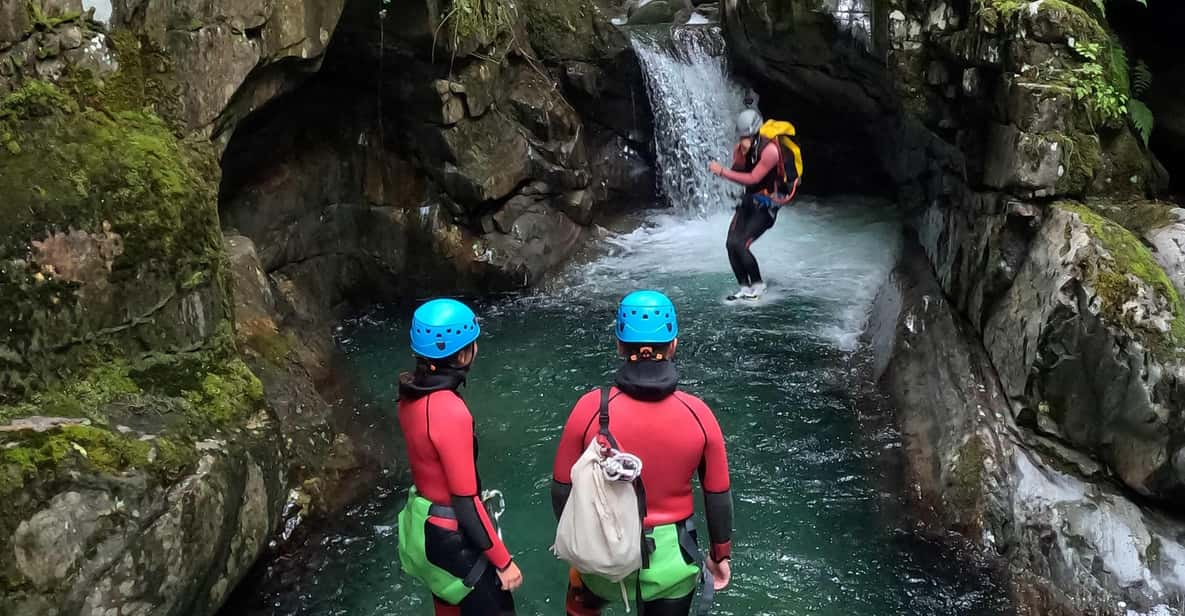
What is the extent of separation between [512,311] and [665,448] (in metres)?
6.42

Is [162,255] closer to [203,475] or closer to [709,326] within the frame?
[203,475]

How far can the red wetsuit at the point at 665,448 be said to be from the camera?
3273 millimetres

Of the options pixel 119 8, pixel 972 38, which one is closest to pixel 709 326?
pixel 972 38

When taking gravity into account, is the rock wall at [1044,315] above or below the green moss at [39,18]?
below

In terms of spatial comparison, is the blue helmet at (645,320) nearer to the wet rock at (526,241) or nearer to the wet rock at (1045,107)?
the wet rock at (1045,107)

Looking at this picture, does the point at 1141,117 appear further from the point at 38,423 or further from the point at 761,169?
the point at 38,423

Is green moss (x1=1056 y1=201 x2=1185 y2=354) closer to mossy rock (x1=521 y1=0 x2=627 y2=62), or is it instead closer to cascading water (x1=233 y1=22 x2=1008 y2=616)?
cascading water (x1=233 y1=22 x2=1008 y2=616)

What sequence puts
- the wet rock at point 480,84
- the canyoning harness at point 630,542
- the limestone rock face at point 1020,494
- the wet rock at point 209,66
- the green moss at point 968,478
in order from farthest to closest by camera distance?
the wet rock at point 480,84
the green moss at point 968,478
the wet rock at point 209,66
the limestone rock face at point 1020,494
the canyoning harness at point 630,542

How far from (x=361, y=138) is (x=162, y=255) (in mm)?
5593

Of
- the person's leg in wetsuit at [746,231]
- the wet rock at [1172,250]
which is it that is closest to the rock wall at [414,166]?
the person's leg in wetsuit at [746,231]

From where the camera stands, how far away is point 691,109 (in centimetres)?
1201

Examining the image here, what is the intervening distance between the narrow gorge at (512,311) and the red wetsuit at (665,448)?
1.77 metres

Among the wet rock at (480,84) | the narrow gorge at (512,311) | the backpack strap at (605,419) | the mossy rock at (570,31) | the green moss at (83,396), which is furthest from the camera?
the mossy rock at (570,31)

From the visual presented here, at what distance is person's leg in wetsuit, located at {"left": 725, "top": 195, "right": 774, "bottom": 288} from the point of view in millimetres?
8953
